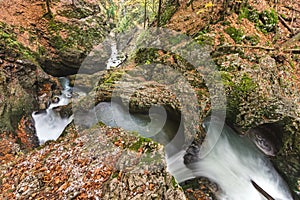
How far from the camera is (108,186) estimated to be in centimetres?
402

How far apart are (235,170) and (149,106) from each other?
3.57 meters

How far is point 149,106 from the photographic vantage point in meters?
7.08

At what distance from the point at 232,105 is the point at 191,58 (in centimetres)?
222

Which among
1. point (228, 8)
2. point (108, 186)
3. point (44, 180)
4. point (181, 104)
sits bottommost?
point (44, 180)

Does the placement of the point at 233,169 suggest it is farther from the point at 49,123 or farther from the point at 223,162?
the point at 49,123

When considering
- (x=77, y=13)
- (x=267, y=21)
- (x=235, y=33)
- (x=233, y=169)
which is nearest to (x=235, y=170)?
(x=233, y=169)

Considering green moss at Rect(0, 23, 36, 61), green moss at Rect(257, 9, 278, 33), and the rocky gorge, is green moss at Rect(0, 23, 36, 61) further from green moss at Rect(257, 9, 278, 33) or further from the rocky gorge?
green moss at Rect(257, 9, 278, 33)

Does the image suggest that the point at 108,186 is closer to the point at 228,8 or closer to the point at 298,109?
the point at 298,109

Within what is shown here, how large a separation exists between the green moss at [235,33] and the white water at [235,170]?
307 cm

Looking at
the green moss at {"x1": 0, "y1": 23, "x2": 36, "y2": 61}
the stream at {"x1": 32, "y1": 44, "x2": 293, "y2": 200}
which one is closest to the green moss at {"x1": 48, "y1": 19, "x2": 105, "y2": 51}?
the green moss at {"x1": 0, "y1": 23, "x2": 36, "y2": 61}

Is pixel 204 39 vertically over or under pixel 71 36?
over

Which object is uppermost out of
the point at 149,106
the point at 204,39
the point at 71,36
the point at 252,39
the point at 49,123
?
the point at 252,39

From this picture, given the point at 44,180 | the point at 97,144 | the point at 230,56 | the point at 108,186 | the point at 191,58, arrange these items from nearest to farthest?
the point at 108,186 → the point at 44,180 → the point at 97,144 → the point at 230,56 → the point at 191,58

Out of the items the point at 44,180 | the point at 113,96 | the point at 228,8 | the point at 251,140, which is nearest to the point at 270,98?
the point at 251,140
